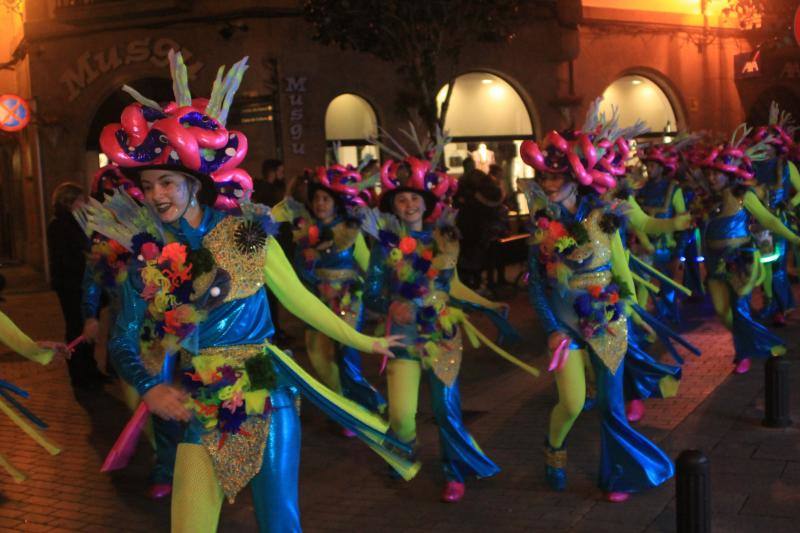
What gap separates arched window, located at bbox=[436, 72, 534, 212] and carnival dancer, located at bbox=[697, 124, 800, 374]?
11187 millimetres

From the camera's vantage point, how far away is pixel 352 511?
20.2ft

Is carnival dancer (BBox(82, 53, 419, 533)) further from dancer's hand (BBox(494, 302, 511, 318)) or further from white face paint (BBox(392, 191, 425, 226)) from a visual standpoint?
dancer's hand (BBox(494, 302, 511, 318))

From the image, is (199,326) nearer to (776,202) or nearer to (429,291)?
(429,291)

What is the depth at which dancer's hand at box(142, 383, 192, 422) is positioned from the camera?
3891mm

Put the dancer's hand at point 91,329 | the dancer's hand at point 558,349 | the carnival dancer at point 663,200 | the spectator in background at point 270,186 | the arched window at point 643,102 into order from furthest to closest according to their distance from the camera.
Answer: the arched window at point 643,102 < the carnival dancer at point 663,200 < the spectator in background at point 270,186 < the dancer's hand at point 91,329 < the dancer's hand at point 558,349

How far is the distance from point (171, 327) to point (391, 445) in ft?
3.39

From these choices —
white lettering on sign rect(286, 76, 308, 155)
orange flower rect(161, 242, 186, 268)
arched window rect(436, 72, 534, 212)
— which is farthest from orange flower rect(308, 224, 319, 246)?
arched window rect(436, 72, 534, 212)

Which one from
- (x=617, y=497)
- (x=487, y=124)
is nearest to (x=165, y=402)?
(x=617, y=497)

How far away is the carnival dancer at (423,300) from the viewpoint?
6.36 metres

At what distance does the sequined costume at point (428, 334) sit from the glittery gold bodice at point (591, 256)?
92cm

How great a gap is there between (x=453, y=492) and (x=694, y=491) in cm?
200

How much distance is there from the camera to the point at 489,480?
21.7ft

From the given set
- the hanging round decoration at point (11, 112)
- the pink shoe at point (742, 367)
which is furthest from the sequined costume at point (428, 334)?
the hanging round decoration at point (11, 112)

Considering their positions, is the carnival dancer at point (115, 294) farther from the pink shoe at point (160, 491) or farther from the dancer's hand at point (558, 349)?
the dancer's hand at point (558, 349)
